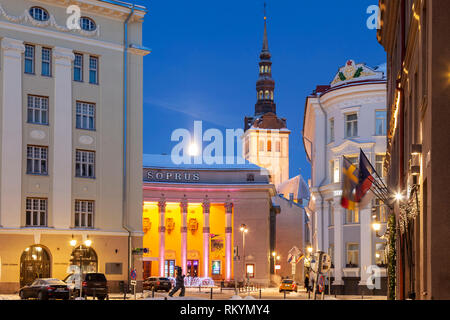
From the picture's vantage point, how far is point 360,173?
2645 centimetres

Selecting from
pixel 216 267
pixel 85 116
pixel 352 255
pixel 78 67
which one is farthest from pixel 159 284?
pixel 216 267

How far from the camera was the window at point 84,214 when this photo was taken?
2377 inches

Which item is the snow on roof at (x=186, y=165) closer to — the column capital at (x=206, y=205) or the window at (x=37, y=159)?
the column capital at (x=206, y=205)

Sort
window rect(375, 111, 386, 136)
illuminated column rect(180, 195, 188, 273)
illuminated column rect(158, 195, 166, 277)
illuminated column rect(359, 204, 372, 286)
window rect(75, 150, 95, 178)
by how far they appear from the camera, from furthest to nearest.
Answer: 1. illuminated column rect(158, 195, 166, 277)
2. illuminated column rect(180, 195, 188, 273)
3. window rect(375, 111, 386, 136)
4. illuminated column rect(359, 204, 372, 286)
5. window rect(75, 150, 95, 178)

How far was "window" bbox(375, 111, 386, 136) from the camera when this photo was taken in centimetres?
6662

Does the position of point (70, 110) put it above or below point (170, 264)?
above

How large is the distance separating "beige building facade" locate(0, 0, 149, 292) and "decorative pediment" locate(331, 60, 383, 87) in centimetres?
1692

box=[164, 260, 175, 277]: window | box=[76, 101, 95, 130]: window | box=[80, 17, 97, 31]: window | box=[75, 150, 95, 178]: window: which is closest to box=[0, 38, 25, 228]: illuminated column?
box=[75, 150, 95, 178]: window

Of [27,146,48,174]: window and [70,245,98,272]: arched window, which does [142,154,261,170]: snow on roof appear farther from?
[27,146,48,174]: window

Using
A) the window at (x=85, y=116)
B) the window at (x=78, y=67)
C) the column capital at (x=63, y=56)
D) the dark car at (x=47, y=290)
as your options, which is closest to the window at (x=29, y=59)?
the column capital at (x=63, y=56)

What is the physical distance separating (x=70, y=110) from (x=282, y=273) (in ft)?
229
